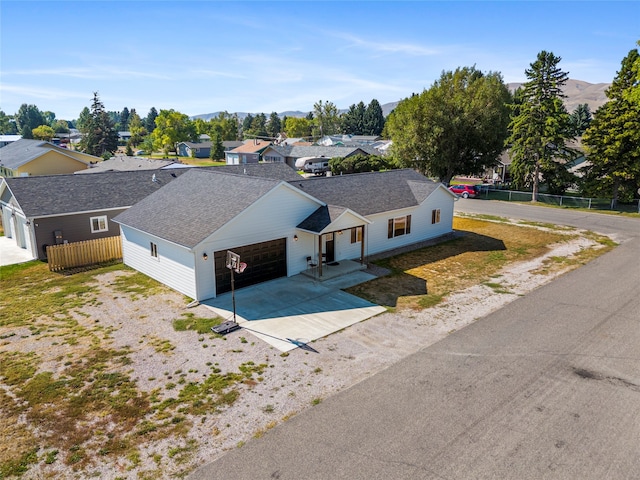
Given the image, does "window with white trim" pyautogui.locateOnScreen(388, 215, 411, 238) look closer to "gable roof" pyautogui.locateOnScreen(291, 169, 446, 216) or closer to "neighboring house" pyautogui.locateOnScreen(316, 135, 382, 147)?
"gable roof" pyautogui.locateOnScreen(291, 169, 446, 216)

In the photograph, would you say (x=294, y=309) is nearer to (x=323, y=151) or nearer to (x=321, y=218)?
(x=321, y=218)

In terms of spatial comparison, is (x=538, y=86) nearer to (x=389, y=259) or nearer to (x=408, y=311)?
(x=389, y=259)

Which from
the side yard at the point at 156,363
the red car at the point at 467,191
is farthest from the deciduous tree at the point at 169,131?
the side yard at the point at 156,363

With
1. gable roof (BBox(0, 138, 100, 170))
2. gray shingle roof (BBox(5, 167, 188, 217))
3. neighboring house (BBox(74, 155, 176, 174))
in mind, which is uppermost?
gable roof (BBox(0, 138, 100, 170))

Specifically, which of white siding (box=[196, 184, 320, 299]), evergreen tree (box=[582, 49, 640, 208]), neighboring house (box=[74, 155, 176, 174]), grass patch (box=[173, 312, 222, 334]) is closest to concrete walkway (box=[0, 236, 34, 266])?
white siding (box=[196, 184, 320, 299])

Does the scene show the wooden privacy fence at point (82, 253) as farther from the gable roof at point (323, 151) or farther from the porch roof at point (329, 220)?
the gable roof at point (323, 151)

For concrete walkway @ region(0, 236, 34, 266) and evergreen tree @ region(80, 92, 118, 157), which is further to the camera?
evergreen tree @ region(80, 92, 118, 157)
